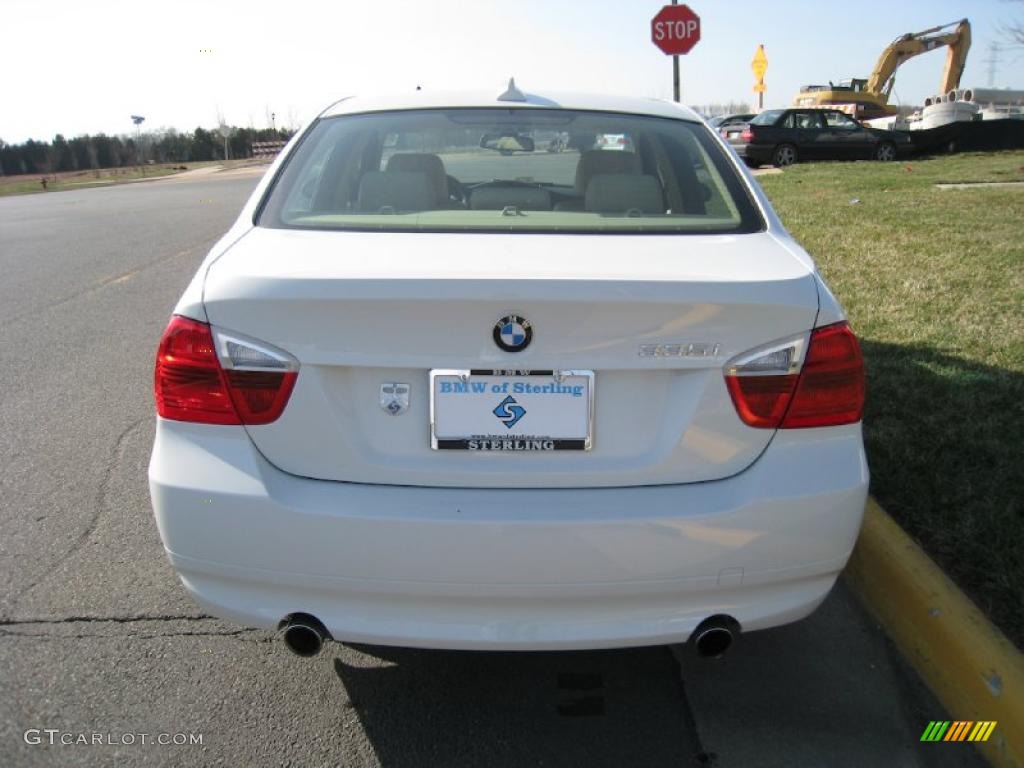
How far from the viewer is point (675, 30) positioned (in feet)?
42.8

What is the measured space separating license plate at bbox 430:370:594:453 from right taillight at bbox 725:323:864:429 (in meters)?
0.37

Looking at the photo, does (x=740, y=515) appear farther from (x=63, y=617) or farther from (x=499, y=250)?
(x=63, y=617)

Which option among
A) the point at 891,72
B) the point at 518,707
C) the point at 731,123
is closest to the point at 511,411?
the point at 518,707

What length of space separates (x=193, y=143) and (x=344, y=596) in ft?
257

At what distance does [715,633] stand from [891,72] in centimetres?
3584

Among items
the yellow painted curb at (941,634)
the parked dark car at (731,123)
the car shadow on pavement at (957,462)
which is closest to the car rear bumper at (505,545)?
the yellow painted curb at (941,634)

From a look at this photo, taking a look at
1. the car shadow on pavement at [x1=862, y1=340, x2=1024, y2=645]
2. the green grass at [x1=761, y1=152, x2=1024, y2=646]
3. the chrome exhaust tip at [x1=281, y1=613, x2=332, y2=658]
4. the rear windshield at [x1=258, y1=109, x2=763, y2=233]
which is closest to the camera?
the chrome exhaust tip at [x1=281, y1=613, x2=332, y2=658]

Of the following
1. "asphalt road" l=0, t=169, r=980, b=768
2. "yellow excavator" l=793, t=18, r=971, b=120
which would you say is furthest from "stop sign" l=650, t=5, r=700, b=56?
"yellow excavator" l=793, t=18, r=971, b=120

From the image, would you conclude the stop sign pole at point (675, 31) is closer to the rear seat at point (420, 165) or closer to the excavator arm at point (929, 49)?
the rear seat at point (420, 165)

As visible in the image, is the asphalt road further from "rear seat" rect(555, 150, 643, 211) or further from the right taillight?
"rear seat" rect(555, 150, 643, 211)

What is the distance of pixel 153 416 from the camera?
16.8 feet

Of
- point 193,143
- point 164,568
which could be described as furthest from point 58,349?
point 193,143

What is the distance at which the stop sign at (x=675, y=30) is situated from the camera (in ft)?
42.7

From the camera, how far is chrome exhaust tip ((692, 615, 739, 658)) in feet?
7.38
